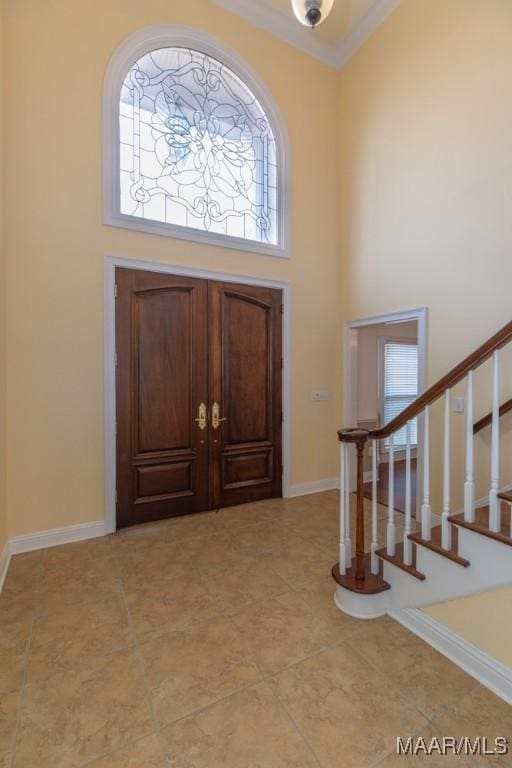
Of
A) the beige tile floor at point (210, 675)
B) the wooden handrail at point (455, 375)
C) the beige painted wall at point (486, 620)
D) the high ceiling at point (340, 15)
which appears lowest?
the beige tile floor at point (210, 675)

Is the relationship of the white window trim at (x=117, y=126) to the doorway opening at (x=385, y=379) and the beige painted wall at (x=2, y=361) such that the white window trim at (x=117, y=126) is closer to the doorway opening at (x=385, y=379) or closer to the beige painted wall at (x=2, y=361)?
the beige painted wall at (x=2, y=361)

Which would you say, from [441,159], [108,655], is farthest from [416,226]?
[108,655]

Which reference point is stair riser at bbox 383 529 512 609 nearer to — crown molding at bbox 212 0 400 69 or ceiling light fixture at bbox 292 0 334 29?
ceiling light fixture at bbox 292 0 334 29

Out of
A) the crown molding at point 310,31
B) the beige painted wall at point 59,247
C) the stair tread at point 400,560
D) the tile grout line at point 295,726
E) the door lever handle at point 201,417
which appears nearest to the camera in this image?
the tile grout line at point 295,726

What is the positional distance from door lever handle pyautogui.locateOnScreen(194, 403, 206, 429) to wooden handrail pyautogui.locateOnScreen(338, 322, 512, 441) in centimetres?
170

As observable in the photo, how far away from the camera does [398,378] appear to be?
553 cm

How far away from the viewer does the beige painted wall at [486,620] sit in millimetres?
1559

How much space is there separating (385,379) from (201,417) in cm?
321

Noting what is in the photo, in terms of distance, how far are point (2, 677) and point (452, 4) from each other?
5.61 metres

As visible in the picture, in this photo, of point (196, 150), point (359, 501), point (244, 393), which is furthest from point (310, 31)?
point (359, 501)

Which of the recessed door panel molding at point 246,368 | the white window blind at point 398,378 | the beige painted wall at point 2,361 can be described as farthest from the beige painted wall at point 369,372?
the beige painted wall at point 2,361

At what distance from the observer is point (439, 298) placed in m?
3.11

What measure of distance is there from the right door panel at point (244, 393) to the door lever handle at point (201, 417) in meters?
0.09

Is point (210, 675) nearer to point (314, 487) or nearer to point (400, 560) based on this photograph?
point (400, 560)
